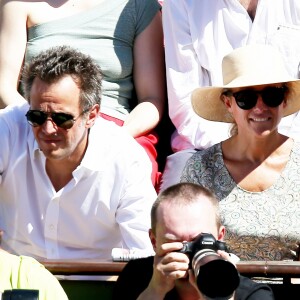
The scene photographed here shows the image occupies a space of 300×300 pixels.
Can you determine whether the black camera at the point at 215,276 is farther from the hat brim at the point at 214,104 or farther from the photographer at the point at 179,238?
the hat brim at the point at 214,104

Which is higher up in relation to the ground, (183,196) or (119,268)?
(183,196)

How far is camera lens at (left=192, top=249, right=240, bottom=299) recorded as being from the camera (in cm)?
271

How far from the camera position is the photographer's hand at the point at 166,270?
289 cm

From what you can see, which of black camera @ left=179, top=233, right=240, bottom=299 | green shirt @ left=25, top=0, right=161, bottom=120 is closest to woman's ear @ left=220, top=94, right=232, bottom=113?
green shirt @ left=25, top=0, right=161, bottom=120

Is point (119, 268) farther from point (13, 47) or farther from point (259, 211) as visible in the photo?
point (13, 47)

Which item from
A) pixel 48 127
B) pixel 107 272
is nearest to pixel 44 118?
pixel 48 127

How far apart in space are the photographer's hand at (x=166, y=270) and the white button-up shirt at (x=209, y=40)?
1535 millimetres

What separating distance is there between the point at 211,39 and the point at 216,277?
210 centimetres

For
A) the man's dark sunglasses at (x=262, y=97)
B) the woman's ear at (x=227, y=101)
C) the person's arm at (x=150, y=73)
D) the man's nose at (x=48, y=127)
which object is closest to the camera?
the man's nose at (x=48, y=127)

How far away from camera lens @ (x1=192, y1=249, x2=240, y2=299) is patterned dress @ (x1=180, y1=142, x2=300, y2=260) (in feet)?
3.71

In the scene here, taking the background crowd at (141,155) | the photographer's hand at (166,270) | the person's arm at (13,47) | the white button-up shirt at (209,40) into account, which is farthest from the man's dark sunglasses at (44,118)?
the photographer's hand at (166,270)

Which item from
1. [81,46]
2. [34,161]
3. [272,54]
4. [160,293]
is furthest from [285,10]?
[160,293]

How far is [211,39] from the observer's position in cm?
464

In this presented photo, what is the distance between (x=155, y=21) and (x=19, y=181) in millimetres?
1141
